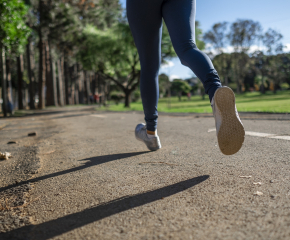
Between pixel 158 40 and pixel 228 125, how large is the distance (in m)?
1.14

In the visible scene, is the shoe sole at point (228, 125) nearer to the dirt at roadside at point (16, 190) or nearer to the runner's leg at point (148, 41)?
the runner's leg at point (148, 41)

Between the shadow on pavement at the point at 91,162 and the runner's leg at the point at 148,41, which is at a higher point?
the runner's leg at the point at 148,41

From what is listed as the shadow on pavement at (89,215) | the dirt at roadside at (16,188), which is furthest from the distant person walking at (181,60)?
the dirt at roadside at (16,188)

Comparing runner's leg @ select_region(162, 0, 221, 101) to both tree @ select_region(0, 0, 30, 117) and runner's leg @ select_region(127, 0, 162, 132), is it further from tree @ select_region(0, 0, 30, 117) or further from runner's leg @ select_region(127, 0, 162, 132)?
tree @ select_region(0, 0, 30, 117)

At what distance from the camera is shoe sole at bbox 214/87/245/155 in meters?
1.60

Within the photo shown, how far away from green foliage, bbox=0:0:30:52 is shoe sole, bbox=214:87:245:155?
11653mm

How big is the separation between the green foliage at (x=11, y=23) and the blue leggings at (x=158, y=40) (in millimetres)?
10645

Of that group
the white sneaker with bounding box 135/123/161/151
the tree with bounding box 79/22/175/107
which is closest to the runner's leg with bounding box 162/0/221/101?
the white sneaker with bounding box 135/123/161/151

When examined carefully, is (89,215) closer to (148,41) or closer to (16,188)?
(16,188)

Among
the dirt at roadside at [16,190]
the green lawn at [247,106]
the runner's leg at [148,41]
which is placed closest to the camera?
the dirt at roadside at [16,190]

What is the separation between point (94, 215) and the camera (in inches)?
49.4

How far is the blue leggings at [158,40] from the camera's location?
5.90 ft

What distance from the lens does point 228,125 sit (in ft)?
5.24

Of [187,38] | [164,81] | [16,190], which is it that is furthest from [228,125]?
[164,81]
